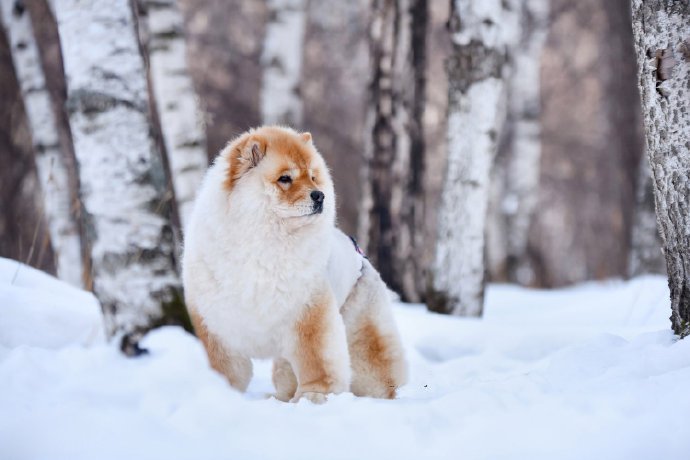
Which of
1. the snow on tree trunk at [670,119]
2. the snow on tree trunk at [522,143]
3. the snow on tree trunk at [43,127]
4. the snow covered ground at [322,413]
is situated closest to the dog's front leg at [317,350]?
the snow covered ground at [322,413]

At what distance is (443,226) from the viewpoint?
6270mm

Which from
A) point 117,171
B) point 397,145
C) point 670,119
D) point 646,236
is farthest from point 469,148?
point 646,236

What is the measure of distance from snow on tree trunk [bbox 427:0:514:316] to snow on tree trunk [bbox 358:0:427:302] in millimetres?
1359

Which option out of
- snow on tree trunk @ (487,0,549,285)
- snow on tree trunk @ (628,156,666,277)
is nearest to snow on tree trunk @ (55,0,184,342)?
snow on tree trunk @ (628,156,666,277)

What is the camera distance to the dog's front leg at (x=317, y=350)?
3.51 metres

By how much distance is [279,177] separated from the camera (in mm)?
3543

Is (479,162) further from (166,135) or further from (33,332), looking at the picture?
(33,332)

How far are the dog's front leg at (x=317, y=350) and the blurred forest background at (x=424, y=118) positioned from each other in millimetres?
1172

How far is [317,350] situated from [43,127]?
19.7 ft

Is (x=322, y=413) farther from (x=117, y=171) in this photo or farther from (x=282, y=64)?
(x=282, y=64)

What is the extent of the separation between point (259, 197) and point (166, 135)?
13.7 ft

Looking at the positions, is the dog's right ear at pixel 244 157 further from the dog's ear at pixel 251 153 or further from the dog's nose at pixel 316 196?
the dog's nose at pixel 316 196

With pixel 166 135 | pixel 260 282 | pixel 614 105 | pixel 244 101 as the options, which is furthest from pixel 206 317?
pixel 244 101

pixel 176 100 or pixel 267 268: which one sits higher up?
pixel 176 100
